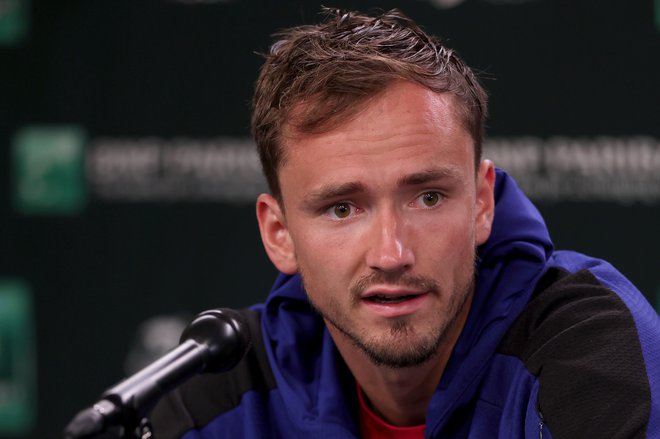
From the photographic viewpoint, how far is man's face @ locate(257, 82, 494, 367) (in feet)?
5.53

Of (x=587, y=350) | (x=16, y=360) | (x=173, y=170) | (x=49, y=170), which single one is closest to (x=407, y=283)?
(x=587, y=350)

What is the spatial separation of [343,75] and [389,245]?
0.32 m

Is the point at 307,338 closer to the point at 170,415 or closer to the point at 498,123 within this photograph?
the point at 170,415

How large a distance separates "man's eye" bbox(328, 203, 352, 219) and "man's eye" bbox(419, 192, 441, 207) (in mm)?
121

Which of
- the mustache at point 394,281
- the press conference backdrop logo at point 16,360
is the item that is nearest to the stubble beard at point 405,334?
the mustache at point 394,281

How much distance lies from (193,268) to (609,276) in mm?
1754

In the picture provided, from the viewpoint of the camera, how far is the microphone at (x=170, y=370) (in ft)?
3.89

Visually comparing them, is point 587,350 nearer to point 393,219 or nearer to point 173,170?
point 393,219

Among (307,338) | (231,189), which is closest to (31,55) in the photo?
(231,189)

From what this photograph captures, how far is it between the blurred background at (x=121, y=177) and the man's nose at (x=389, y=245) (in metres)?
1.51

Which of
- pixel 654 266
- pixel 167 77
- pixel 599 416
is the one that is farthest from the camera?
pixel 167 77

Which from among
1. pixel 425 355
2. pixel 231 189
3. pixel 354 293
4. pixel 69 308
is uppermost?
pixel 354 293

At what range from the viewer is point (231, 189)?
3262 mm

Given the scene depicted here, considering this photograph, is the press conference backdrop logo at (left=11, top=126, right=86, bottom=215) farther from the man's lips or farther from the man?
the man's lips
